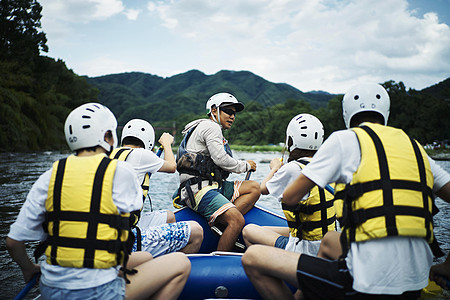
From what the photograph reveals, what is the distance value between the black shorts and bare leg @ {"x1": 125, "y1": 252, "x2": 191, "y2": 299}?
761 mm

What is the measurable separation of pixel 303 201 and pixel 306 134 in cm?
62

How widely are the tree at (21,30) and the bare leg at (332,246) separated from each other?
44005 mm

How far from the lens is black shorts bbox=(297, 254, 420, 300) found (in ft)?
5.90

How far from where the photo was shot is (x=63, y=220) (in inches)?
71.9

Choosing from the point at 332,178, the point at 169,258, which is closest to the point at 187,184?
the point at 169,258

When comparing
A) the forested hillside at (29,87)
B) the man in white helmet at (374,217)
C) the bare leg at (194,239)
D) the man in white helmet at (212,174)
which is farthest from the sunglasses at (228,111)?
the forested hillside at (29,87)

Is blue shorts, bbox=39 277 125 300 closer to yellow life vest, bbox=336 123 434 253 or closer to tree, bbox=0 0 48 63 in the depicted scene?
yellow life vest, bbox=336 123 434 253

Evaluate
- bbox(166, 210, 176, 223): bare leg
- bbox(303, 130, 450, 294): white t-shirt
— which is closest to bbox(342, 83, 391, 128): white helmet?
bbox(303, 130, 450, 294): white t-shirt

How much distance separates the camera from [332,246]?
86.5 inches

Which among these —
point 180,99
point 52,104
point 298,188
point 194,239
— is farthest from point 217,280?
point 180,99

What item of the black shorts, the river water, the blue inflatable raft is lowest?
the river water

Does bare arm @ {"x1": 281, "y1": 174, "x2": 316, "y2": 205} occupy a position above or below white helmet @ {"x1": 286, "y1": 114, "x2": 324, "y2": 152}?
below

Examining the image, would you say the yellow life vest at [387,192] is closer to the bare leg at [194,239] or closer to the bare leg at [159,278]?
the bare leg at [159,278]

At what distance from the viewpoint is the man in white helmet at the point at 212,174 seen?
3.65 metres
